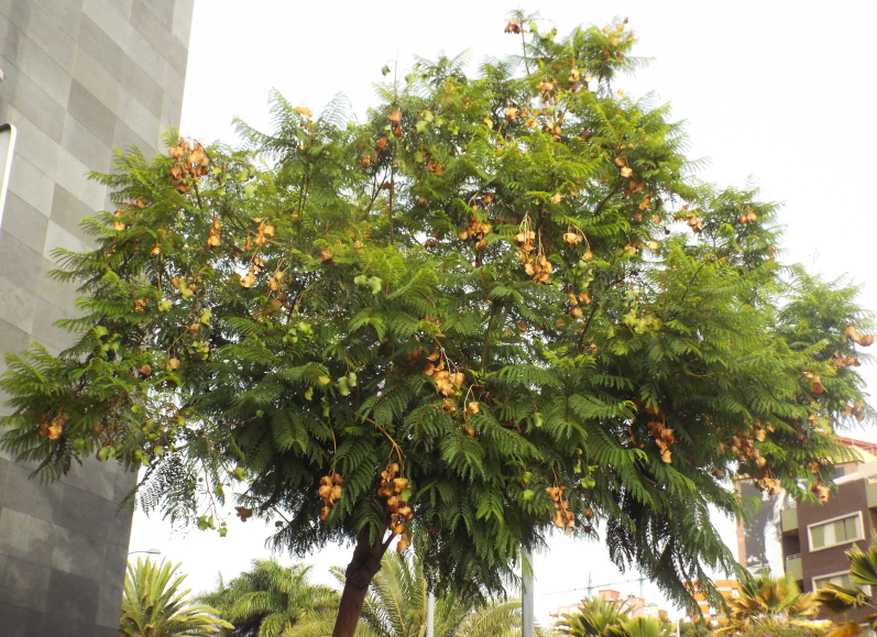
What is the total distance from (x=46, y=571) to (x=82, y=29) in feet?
28.9

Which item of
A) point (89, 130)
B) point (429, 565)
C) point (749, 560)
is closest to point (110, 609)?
point (89, 130)

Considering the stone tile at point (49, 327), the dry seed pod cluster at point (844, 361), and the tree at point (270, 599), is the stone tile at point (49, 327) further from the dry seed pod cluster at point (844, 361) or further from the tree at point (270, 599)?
the tree at point (270, 599)

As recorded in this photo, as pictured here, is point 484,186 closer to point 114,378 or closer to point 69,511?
point 114,378

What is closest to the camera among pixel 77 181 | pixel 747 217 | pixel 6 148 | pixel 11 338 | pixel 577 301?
pixel 6 148

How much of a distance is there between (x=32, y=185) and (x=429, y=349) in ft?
31.8

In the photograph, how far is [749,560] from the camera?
72.1 m

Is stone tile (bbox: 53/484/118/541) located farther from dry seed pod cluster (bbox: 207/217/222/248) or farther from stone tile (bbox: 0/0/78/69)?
dry seed pod cluster (bbox: 207/217/222/248)

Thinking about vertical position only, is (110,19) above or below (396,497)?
above

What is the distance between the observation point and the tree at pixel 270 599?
41750 millimetres

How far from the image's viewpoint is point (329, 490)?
855 cm

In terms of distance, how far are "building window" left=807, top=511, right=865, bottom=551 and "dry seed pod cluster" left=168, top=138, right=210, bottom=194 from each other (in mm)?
38171

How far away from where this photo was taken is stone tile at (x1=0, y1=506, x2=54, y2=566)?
49.2 ft

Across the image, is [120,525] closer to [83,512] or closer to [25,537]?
[83,512]

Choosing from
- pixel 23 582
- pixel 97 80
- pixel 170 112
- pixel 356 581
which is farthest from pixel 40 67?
pixel 356 581
